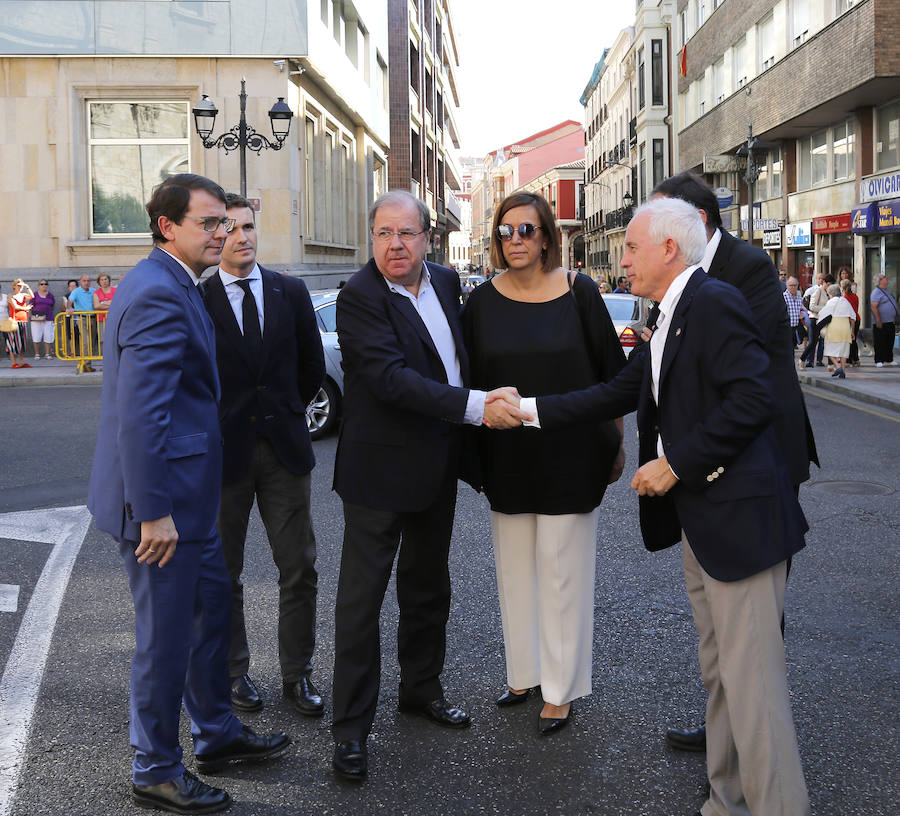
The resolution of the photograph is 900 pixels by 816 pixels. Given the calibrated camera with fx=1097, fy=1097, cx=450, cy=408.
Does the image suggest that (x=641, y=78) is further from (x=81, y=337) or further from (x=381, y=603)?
(x=381, y=603)

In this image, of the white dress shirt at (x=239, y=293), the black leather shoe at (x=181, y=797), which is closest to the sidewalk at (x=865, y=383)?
the white dress shirt at (x=239, y=293)

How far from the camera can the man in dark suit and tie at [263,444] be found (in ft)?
14.2

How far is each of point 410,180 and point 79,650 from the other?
154ft

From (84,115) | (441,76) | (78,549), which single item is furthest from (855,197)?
(441,76)

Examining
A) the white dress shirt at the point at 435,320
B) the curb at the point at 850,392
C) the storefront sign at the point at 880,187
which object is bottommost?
the curb at the point at 850,392

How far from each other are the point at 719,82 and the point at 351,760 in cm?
3847

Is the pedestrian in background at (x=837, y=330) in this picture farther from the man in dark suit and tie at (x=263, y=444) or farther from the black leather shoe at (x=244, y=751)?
the black leather shoe at (x=244, y=751)

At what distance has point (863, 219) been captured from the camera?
85.3 feet

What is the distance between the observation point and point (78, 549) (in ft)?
23.3

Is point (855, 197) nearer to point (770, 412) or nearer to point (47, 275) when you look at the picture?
point (47, 275)

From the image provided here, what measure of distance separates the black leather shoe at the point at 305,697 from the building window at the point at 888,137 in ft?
80.5

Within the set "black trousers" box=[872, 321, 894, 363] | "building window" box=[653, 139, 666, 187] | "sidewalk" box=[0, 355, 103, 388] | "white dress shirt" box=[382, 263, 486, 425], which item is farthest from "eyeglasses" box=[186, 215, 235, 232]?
"building window" box=[653, 139, 666, 187]

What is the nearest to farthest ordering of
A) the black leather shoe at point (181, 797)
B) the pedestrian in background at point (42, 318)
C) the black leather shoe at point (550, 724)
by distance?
the black leather shoe at point (181, 797), the black leather shoe at point (550, 724), the pedestrian in background at point (42, 318)

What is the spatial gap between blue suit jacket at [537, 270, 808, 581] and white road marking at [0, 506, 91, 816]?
238cm
